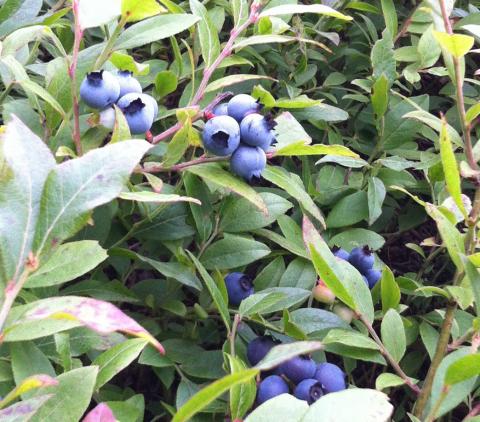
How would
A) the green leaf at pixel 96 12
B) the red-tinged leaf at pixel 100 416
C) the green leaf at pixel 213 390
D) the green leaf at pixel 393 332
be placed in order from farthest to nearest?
the green leaf at pixel 393 332 → the green leaf at pixel 96 12 → the red-tinged leaf at pixel 100 416 → the green leaf at pixel 213 390

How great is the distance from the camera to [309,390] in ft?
3.11

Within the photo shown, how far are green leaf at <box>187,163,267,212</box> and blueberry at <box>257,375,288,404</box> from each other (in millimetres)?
226

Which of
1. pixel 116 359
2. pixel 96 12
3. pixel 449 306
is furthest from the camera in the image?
pixel 449 306

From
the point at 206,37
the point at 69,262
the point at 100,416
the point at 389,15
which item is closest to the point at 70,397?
the point at 100,416

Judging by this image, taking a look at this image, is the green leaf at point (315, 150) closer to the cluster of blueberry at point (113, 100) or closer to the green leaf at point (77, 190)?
the cluster of blueberry at point (113, 100)

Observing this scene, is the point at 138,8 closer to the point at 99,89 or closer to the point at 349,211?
the point at 99,89

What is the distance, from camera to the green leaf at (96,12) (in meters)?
0.91

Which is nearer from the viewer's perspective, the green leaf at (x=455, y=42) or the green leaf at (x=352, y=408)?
the green leaf at (x=352, y=408)

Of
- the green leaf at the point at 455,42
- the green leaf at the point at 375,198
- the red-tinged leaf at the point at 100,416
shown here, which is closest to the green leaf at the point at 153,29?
the green leaf at the point at 455,42

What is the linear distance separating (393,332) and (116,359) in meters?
0.42

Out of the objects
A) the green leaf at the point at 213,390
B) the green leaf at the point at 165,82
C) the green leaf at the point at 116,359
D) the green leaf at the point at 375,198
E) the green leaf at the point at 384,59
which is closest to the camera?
the green leaf at the point at 213,390

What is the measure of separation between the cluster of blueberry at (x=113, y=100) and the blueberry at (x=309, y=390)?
1.33ft

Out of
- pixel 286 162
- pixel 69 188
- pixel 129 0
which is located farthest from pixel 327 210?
pixel 69 188

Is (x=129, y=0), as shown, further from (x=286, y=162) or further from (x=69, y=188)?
(x=286, y=162)
